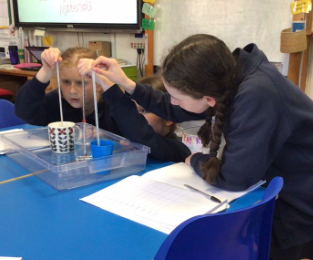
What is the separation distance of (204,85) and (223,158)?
0.20 metres

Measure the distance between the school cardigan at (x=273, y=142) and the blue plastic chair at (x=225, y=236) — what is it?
0.81ft

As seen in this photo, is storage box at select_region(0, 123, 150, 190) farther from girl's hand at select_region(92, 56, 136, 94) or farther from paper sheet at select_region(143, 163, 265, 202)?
girl's hand at select_region(92, 56, 136, 94)

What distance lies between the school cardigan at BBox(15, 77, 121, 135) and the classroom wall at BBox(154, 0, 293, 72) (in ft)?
2.34

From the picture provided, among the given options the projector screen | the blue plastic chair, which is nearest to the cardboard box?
the projector screen

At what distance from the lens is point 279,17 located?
7.04 ft

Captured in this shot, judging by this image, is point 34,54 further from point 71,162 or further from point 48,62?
point 71,162

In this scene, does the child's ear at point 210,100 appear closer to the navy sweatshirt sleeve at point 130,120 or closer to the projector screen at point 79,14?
the navy sweatshirt sleeve at point 130,120

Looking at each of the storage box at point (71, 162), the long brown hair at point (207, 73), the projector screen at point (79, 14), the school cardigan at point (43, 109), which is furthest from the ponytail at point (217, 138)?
the projector screen at point (79, 14)

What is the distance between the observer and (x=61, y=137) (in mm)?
1138

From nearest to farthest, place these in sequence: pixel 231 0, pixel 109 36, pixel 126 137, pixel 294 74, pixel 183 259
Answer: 1. pixel 183 259
2. pixel 126 137
3. pixel 294 74
4. pixel 231 0
5. pixel 109 36

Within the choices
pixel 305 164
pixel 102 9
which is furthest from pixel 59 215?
pixel 102 9

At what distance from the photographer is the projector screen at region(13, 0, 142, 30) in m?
2.81

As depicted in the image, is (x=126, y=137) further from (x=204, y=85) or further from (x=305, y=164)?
(x=305, y=164)

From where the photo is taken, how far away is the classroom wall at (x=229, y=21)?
2178 mm
